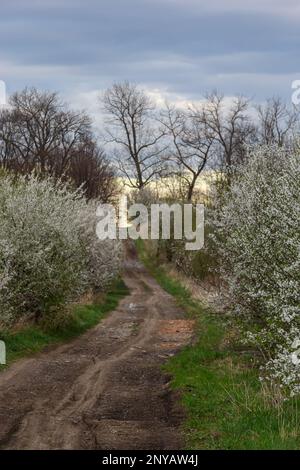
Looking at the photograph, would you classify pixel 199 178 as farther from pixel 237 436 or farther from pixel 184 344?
pixel 237 436

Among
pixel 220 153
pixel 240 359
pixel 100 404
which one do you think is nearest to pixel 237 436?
pixel 100 404

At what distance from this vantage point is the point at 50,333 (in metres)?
17.8

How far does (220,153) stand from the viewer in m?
51.3

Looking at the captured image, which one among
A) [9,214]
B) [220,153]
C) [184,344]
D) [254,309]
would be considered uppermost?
[220,153]

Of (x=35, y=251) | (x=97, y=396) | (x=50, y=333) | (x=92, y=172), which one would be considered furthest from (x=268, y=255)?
(x=92, y=172)

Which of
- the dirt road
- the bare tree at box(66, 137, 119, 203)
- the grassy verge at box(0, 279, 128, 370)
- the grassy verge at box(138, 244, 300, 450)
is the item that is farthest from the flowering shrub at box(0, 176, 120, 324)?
the bare tree at box(66, 137, 119, 203)

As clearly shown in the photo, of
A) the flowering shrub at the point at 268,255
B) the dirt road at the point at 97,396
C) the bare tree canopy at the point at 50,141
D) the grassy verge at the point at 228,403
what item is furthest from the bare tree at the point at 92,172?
the grassy verge at the point at 228,403

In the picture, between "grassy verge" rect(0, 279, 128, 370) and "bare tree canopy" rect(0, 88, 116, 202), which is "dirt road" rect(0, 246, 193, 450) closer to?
"grassy verge" rect(0, 279, 128, 370)

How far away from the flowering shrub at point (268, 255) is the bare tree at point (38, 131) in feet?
157

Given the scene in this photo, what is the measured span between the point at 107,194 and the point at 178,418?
54.0 m

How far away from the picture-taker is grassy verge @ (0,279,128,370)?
49.5ft

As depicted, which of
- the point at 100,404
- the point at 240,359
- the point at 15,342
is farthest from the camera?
the point at 15,342

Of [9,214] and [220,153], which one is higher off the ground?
[220,153]

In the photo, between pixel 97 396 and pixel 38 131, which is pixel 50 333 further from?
pixel 38 131
